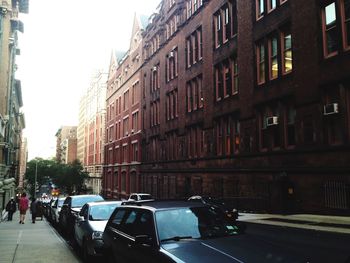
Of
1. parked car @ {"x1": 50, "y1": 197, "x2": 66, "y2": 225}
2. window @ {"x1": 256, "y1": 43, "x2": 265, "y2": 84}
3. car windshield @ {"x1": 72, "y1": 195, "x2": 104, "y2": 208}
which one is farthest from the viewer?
window @ {"x1": 256, "y1": 43, "x2": 265, "y2": 84}

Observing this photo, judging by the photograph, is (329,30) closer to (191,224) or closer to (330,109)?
(330,109)

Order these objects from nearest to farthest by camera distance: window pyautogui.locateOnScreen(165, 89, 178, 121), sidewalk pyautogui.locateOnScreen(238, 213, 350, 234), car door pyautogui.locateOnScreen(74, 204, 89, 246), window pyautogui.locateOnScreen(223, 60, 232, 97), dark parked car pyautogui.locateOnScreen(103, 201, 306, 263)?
1. dark parked car pyautogui.locateOnScreen(103, 201, 306, 263)
2. car door pyautogui.locateOnScreen(74, 204, 89, 246)
3. sidewalk pyautogui.locateOnScreen(238, 213, 350, 234)
4. window pyautogui.locateOnScreen(223, 60, 232, 97)
5. window pyautogui.locateOnScreen(165, 89, 178, 121)

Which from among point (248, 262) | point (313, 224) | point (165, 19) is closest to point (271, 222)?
point (313, 224)

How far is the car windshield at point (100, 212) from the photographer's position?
11294mm

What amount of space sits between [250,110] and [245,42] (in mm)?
4702

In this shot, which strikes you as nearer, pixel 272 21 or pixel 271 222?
pixel 271 222

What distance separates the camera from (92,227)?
33.9 ft

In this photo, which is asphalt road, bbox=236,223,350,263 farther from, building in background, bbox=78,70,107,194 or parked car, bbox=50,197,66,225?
building in background, bbox=78,70,107,194

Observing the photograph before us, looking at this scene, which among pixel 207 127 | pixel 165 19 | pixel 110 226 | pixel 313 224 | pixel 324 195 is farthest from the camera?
pixel 165 19

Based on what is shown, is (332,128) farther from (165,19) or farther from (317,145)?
(165,19)

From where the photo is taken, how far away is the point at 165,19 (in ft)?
141

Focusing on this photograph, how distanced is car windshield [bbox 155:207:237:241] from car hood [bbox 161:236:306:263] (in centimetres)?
27

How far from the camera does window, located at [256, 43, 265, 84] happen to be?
24.5 meters

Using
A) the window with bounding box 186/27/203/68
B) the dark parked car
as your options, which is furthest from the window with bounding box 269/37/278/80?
the dark parked car
